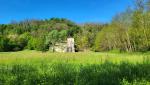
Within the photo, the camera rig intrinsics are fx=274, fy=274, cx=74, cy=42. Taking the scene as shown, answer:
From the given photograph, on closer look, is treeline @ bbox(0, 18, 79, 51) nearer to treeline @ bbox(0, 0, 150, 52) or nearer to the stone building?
treeline @ bbox(0, 0, 150, 52)

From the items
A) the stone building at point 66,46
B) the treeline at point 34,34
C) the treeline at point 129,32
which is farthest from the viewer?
the treeline at point 34,34

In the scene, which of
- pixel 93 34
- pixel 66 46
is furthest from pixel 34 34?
pixel 93 34

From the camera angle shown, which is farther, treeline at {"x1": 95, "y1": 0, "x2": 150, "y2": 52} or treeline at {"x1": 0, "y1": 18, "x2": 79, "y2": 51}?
treeline at {"x1": 0, "y1": 18, "x2": 79, "y2": 51}

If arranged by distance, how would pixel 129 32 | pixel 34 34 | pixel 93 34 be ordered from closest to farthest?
pixel 129 32 < pixel 93 34 < pixel 34 34

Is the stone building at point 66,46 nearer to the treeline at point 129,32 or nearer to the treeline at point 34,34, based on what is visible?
the treeline at point 34,34

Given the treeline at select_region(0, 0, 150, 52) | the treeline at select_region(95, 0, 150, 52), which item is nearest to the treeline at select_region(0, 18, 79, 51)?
the treeline at select_region(0, 0, 150, 52)

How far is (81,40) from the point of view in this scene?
103 meters

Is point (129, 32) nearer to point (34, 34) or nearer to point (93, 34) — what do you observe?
point (93, 34)

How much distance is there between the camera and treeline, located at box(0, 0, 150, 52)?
174ft

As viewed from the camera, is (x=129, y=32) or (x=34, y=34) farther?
(x=34, y=34)

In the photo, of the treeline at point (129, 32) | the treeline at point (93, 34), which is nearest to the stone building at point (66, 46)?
the treeline at point (93, 34)

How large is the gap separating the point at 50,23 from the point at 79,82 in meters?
145

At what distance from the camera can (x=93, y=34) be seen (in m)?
107

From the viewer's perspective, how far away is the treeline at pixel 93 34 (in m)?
53.1
